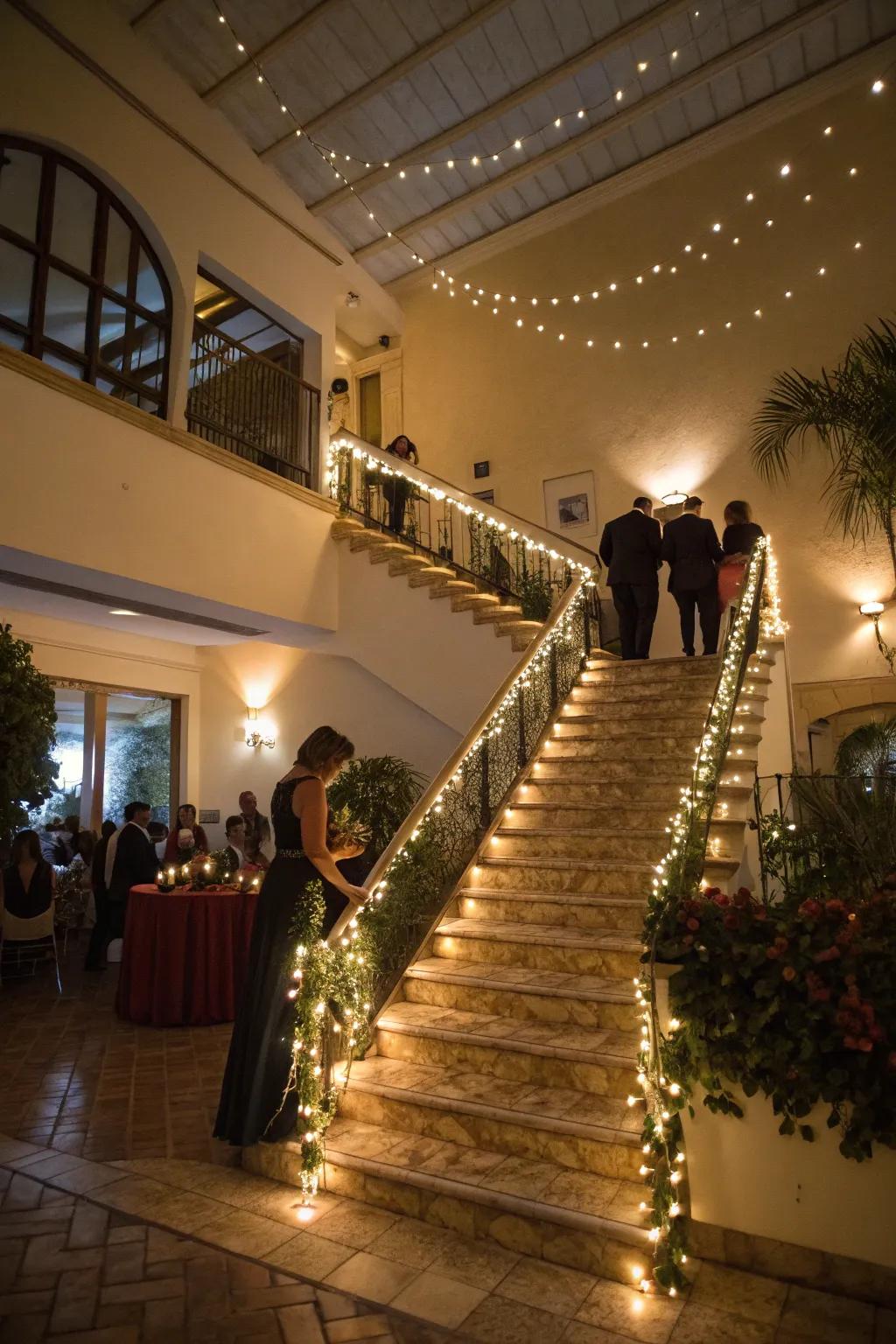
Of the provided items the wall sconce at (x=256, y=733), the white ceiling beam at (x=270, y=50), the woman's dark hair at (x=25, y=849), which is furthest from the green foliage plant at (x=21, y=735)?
the white ceiling beam at (x=270, y=50)

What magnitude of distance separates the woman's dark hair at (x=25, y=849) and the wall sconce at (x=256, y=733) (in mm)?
3429

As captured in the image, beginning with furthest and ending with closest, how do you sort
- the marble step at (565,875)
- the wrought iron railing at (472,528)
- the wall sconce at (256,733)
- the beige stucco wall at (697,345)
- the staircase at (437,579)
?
the wall sconce at (256,733)
the beige stucco wall at (697,345)
the wrought iron railing at (472,528)
the staircase at (437,579)
the marble step at (565,875)

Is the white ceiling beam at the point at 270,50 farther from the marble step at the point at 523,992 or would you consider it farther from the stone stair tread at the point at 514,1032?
the stone stair tread at the point at 514,1032

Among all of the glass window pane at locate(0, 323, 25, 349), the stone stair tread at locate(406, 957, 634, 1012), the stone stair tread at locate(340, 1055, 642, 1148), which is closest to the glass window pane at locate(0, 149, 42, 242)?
the glass window pane at locate(0, 323, 25, 349)

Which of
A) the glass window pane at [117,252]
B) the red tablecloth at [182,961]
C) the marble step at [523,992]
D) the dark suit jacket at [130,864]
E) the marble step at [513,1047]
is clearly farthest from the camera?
the glass window pane at [117,252]

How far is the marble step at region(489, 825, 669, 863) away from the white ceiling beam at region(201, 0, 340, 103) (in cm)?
787

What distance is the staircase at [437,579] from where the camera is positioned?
310 inches

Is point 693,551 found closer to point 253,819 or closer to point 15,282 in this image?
point 253,819

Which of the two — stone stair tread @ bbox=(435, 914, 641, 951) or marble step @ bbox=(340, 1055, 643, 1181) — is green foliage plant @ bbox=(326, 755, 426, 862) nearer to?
stone stair tread @ bbox=(435, 914, 641, 951)

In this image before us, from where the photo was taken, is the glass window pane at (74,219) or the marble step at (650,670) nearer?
the marble step at (650,670)

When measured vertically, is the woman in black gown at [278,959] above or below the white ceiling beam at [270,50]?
below

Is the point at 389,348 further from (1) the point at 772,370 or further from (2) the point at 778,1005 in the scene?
(2) the point at 778,1005

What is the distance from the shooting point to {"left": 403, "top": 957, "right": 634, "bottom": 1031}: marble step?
3.89 meters

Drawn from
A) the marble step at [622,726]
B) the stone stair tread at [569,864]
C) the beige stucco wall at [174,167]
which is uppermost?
the beige stucco wall at [174,167]
